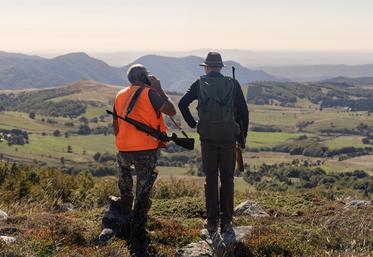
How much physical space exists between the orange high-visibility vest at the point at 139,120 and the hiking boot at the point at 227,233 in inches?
67.7

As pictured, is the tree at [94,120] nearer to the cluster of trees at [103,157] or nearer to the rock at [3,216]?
the cluster of trees at [103,157]

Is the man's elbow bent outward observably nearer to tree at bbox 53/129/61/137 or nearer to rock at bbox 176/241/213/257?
rock at bbox 176/241/213/257

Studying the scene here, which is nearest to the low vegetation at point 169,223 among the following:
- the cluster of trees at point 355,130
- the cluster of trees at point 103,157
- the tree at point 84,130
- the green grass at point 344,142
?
the cluster of trees at point 103,157

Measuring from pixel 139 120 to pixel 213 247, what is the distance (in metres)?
2.35

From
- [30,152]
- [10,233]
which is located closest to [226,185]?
[10,233]

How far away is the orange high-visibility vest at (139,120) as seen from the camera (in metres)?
7.52

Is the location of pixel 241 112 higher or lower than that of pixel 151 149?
higher

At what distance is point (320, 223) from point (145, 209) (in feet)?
10.2

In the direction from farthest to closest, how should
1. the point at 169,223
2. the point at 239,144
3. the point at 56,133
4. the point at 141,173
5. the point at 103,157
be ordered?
the point at 56,133, the point at 103,157, the point at 169,223, the point at 239,144, the point at 141,173

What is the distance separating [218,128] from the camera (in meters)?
7.35

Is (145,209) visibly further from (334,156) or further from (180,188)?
(334,156)

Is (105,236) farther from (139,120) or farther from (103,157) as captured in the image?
(103,157)

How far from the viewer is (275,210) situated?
32.9 feet

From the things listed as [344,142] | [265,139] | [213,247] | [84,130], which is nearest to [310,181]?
[213,247]
